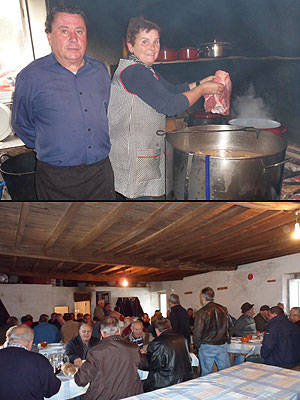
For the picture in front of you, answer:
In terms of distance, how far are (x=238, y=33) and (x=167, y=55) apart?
1.40ft

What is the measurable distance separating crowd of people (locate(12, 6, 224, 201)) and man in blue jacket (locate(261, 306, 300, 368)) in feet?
7.06

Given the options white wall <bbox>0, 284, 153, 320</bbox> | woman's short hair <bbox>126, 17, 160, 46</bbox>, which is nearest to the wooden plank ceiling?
woman's short hair <bbox>126, 17, 160, 46</bbox>

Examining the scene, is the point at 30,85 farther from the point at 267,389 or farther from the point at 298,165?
the point at 267,389

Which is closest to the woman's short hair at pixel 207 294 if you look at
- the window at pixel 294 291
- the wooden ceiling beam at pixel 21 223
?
the wooden ceiling beam at pixel 21 223

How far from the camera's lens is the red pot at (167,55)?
2.48 m

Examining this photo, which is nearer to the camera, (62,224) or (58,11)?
(58,11)

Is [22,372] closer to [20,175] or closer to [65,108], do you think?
[20,175]

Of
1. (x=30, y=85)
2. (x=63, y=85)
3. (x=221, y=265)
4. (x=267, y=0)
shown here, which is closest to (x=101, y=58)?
(x=63, y=85)

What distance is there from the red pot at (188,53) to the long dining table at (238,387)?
1.85m

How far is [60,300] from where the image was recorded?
1167 cm

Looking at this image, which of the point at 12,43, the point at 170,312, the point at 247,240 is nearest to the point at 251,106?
the point at 12,43

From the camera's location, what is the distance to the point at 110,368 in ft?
8.66

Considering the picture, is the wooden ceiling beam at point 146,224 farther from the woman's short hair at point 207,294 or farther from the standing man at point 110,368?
the standing man at point 110,368

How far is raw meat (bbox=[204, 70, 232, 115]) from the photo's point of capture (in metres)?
2.54
